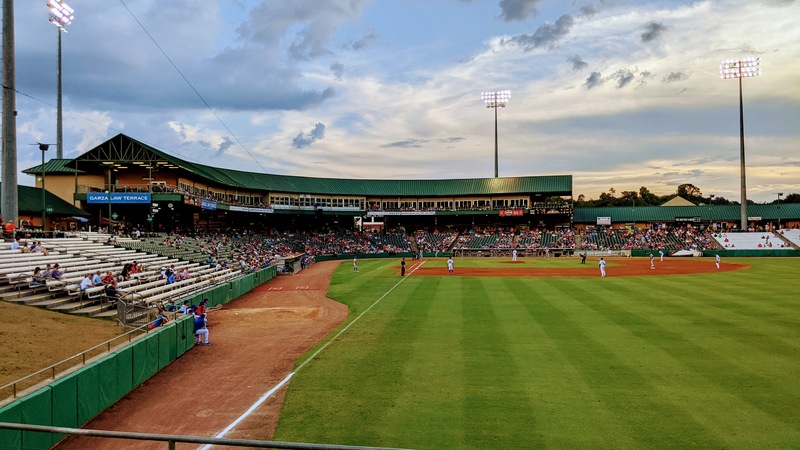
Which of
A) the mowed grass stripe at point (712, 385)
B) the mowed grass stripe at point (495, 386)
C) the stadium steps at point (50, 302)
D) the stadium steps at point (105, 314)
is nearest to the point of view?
the mowed grass stripe at point (495, 386)

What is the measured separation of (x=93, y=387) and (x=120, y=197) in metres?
37.6

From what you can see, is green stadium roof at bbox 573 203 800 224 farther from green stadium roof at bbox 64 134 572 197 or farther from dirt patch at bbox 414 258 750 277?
dirt patch at bbox 414 258 750 277

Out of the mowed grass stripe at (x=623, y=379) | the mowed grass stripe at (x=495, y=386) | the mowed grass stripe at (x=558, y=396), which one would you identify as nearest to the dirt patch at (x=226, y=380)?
the mowed grass stripe at (x=495, y=386)

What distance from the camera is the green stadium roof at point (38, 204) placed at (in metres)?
38.1

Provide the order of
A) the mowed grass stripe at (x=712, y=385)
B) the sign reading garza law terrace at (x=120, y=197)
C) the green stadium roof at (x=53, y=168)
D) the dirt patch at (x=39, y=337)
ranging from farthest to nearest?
the green stadium roof at (x=53, y=168) < the sign reading garza law terrace at (x=120, y=197) < the dirt patch at (x=39, y=337) < the mowed grass stripe at (x=712, y=385)

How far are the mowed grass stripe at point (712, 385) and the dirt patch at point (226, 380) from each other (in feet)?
30.6

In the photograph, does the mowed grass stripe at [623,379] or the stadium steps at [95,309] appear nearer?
the mowed grass stripe at [623,379]

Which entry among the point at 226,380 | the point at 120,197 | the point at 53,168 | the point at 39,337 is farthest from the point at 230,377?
the point at 53,168

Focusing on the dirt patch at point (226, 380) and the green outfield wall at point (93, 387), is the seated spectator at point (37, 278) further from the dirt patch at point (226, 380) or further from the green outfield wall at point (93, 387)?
the dirt patch at point (226, 380)

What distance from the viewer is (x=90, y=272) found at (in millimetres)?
23250

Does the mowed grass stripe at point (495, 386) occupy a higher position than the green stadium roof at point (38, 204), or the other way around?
the green stadium roof at point (38, 204)

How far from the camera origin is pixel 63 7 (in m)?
38.2

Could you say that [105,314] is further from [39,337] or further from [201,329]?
[39,337]

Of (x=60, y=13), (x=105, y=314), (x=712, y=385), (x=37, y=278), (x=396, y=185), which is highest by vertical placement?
(x=60, y=13)
